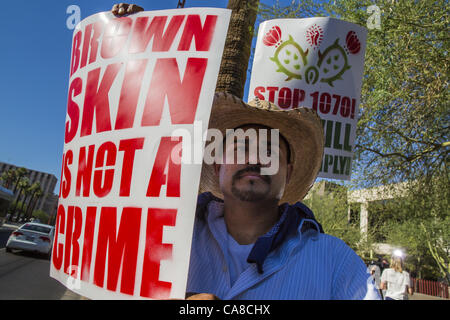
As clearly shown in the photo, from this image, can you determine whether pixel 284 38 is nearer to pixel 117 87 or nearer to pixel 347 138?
pixel 347 138

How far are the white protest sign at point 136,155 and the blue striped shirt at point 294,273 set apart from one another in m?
0.25

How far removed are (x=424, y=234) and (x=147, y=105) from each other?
33.7m

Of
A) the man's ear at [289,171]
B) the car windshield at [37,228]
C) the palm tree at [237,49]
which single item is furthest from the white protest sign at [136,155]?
the car windshield at [37,228]

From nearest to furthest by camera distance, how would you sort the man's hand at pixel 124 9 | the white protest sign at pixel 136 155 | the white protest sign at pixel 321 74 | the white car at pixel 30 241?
the white protest sign at pixel 136 155 → the man's hand at pixel 124 9 → the white protest sign at pixel 321 74 → the white car at pixel 30 241

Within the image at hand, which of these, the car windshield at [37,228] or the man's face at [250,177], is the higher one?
the man's face at [250,177]

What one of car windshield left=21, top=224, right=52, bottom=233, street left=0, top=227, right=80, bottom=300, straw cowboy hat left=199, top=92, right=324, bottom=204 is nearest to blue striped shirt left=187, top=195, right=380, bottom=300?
straw cowboy hat left=199, top=92, right=324, bottom=204

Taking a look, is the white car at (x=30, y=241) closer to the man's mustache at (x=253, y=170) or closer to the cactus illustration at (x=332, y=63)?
the cactus illustration at (x=332, y=63)

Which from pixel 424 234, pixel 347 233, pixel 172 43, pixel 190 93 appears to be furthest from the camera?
pixel 424 234

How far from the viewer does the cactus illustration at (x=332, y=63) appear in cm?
261

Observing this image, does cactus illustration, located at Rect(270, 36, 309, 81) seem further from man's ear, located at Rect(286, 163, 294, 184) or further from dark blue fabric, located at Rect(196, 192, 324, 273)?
dark blue fabric, located at Rect(196, 192, 324, 273)

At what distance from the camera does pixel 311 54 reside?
2.65m

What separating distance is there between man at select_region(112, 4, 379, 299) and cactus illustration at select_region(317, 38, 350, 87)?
97 centimetres

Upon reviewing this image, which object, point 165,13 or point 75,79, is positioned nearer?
point 165,13
